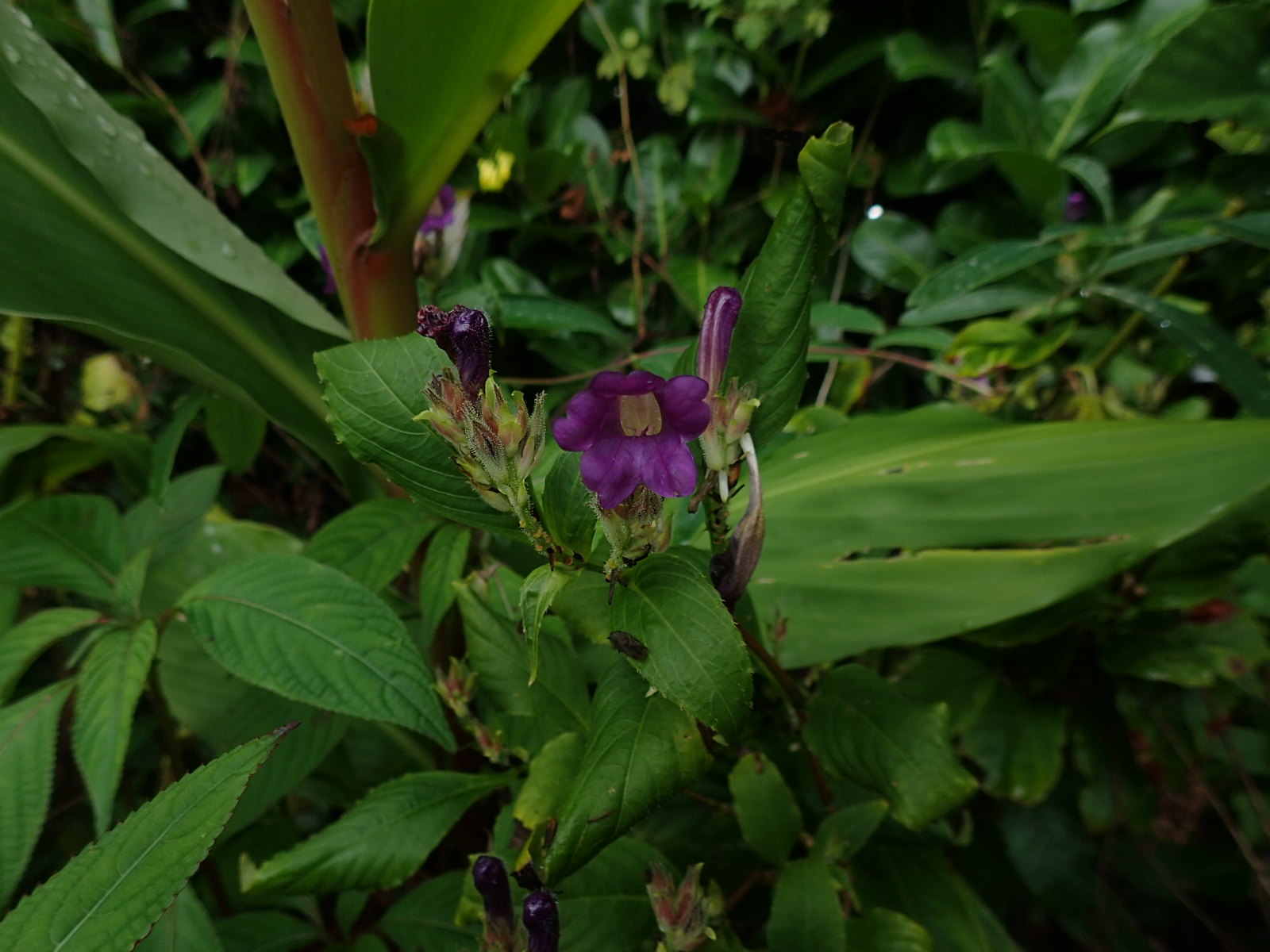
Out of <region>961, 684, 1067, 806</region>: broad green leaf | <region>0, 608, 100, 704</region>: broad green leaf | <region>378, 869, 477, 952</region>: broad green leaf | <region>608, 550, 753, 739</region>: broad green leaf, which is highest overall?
<region>0, 608, 100, 704</region>: broad green leaf

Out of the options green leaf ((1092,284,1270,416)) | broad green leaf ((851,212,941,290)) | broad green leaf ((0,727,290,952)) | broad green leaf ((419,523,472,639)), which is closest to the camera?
broad green leaf ((0,727,290,952))

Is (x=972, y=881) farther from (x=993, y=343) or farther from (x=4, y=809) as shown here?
(x=4, y=809)

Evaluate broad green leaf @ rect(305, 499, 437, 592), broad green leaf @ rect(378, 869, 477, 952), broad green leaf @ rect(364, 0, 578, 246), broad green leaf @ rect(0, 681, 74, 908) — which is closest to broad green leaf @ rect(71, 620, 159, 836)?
broad green leaf @ rect(0, 681, 74, 908)

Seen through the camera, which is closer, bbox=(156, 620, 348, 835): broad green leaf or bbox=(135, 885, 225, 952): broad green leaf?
bbox=(135, 885, 225, 952): broad green leaf

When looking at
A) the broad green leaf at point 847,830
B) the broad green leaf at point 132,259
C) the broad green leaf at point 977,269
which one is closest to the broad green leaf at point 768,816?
the broad green leaf at point 847,830

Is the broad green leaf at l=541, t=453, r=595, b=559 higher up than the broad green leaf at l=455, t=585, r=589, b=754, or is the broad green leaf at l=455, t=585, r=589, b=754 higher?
the broad green leaf at l=541, t=453, r=595, b=559

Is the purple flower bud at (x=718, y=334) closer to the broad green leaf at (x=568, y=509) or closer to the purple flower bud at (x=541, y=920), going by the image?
the broad green leaf at (x=568, y=509)

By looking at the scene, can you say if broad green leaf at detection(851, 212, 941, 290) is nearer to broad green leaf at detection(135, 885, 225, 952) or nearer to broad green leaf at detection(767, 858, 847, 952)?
broad green leaf at detection(767, 858, 847, 952)
